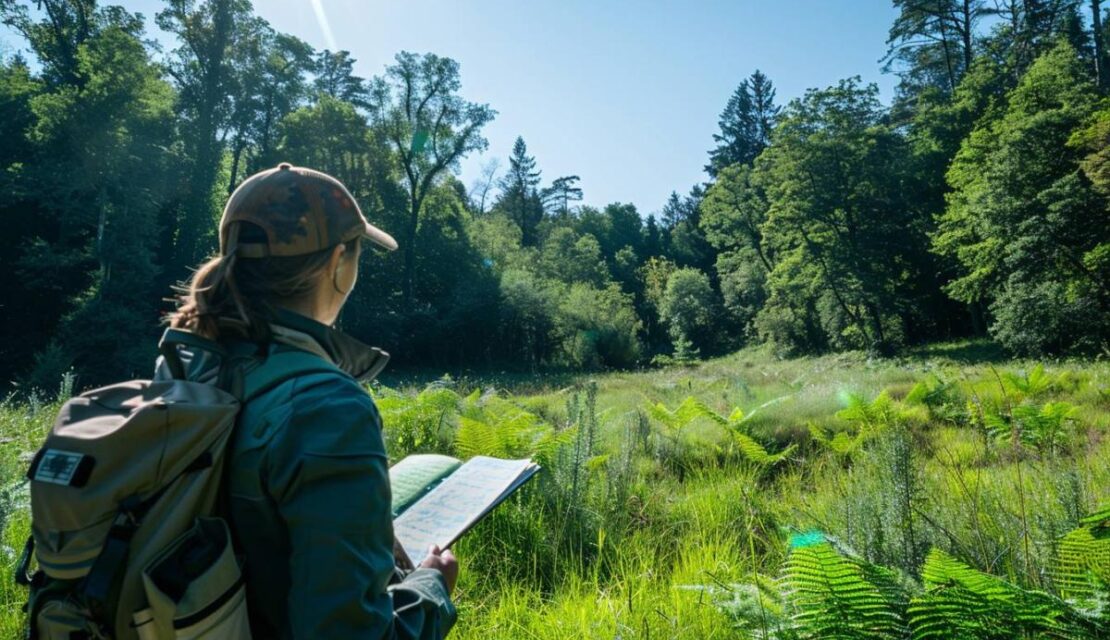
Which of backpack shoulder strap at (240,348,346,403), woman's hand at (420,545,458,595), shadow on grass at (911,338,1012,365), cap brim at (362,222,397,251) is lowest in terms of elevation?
shadow on grass at (911,338,1012,365)

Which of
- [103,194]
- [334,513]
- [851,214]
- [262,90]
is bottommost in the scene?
[334,513]

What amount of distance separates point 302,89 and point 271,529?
3887 centimetres

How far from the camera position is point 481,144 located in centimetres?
3803

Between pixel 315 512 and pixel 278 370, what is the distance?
0.97 ft

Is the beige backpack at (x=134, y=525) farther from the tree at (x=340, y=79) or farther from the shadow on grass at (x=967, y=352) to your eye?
the tree at (x=340, y=79)

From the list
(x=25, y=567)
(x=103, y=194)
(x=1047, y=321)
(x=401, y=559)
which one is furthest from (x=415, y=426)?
(x=1047, y=321)

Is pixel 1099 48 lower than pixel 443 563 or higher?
higher

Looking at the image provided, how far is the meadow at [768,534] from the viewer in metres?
1.78

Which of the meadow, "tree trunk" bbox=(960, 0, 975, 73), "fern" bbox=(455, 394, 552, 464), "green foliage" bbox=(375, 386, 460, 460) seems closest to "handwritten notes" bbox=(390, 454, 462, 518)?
the meadow

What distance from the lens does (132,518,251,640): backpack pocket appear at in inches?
36.8

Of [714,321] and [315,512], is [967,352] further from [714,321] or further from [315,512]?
[315,512]

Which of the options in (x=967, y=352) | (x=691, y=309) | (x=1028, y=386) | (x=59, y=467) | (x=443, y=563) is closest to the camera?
(x=59, y=467)

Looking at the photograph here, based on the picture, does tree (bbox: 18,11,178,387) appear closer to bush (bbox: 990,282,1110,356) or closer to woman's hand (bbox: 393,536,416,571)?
woman's hand (bbox: 393,536,416,571)

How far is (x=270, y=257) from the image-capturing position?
4.17ft
